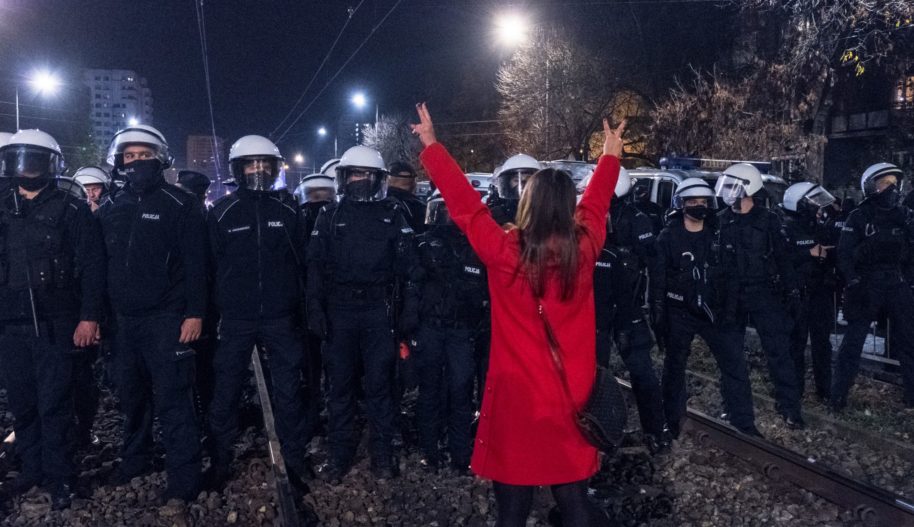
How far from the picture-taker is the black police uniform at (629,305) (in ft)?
20.3

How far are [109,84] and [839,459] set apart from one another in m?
189

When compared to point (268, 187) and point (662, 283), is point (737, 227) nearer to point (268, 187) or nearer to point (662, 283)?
point (662, 283)

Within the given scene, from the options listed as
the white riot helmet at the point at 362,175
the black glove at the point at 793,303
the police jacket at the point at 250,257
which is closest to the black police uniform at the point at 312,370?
the white riot helmet at the point at 362,175

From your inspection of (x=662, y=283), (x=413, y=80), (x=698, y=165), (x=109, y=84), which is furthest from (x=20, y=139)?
(x=109, y=84)

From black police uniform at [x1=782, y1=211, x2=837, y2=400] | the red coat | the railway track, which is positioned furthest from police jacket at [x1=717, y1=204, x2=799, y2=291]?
the red coat

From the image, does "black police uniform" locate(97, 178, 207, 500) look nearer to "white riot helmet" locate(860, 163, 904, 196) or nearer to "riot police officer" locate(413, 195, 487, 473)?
"riot police officer" locate(413, 195, 487, 473)

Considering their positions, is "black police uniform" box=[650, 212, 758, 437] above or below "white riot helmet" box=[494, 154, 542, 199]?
below

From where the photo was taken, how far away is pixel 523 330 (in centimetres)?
318

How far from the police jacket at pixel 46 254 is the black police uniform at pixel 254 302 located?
0.83 meters

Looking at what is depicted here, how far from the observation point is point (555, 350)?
10.3 feet

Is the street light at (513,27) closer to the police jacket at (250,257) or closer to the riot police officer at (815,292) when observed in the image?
the riot police officer at (815,292)

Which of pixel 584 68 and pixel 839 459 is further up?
pixel 584 68

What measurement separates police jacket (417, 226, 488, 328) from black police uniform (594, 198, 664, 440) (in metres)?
1.00

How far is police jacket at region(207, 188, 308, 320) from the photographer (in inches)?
225
